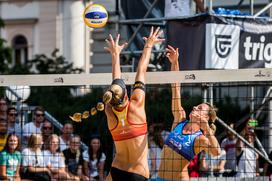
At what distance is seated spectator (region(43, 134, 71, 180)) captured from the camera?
13141 millimetres

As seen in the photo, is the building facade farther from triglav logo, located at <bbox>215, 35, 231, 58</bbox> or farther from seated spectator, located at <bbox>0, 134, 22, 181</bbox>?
triglav logo, located at <bbox>215, 35, 231, 58</bbox>

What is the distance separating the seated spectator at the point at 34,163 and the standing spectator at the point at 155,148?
158 cm

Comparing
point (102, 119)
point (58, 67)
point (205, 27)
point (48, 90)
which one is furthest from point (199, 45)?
point (58, 67)

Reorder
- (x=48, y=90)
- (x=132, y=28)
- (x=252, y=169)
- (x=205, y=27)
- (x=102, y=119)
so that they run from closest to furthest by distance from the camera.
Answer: (x=205, y=27), (x=252, y=169), (x=132, y=28), (x=102, y=119), (x=48, y=90)

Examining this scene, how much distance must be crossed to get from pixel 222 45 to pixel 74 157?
10.6 ft

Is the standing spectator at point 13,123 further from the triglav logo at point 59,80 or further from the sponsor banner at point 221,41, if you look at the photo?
the triglav logo at point 59,80

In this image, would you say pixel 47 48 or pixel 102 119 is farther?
pixel 47 48

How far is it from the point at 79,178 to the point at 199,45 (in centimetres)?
281

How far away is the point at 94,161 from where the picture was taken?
13.9m

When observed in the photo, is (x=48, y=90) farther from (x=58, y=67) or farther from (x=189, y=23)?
(x=189, y=23)

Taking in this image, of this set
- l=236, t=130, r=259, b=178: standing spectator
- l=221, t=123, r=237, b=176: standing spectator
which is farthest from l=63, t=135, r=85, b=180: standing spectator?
l=236, t=130, r=259, b=178: standing spectator

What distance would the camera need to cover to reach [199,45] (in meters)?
12.4

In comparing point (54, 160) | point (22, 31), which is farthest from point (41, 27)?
point (54, 160)

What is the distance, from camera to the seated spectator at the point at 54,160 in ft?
43.1
